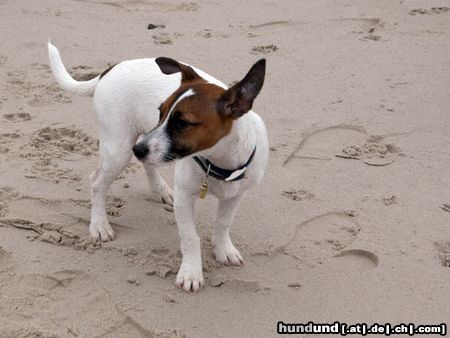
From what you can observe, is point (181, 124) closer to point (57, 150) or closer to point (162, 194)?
point (162, 194)

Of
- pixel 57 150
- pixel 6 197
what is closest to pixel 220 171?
pixel 6 197

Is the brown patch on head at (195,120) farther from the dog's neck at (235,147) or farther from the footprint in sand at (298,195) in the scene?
the footprint in sand at (298,195)

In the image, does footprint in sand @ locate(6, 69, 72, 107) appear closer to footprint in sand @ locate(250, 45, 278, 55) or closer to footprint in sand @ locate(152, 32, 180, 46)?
footprint in sand @ locate(152, 32, 180, 46)

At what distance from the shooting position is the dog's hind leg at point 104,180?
14.7ft

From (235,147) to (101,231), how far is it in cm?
129

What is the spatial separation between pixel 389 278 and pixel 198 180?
52.2 inches

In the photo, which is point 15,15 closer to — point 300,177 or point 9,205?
point 9,205

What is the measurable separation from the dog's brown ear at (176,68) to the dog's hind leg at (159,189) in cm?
118

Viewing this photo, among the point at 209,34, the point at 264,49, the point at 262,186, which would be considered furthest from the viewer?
the point at 209,34

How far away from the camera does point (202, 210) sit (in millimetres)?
5016

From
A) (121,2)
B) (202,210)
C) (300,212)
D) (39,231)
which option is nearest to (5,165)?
(39,231)

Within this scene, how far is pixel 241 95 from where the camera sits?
3586mm

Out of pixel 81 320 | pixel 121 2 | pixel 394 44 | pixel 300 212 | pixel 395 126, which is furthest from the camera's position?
pixel 121 2

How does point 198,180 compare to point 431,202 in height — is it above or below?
above
